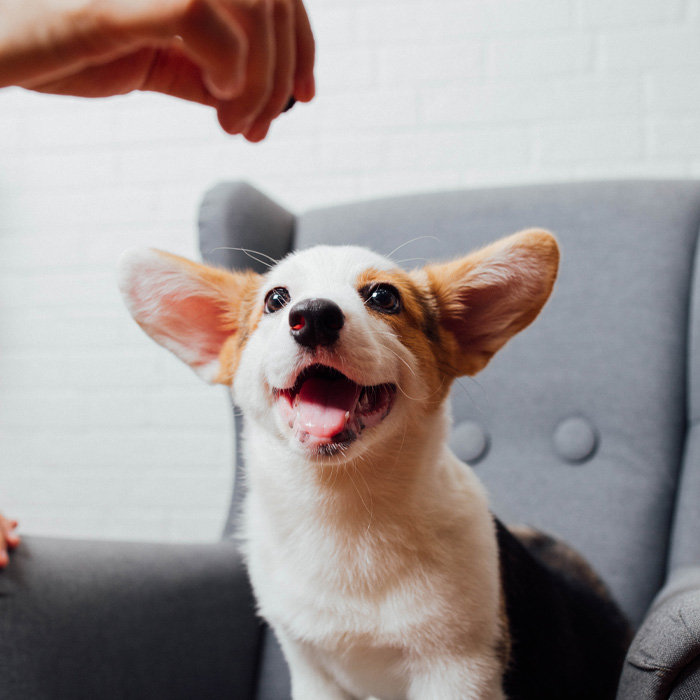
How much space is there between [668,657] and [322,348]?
54 centimetres

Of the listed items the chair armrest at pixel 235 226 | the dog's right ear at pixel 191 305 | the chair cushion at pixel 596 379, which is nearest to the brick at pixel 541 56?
the chair cushion at pixel 596 379

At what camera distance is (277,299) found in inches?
36.0

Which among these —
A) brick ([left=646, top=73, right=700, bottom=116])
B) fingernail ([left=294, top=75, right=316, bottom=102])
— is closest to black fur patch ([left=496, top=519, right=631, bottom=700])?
fingernail ([left=294, top=75, right=316, bottom=102])

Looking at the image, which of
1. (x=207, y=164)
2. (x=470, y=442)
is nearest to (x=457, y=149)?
(x=207, y=164)

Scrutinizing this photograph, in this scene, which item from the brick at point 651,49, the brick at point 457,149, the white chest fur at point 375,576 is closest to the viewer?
the white chest fur at point 375,576

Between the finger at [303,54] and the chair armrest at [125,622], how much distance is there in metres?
0.82

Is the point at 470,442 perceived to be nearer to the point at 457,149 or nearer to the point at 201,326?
the point at 201,326

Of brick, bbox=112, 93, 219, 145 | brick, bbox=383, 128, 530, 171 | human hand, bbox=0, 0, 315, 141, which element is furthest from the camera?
brick, bbox=112, 93, 219, 145

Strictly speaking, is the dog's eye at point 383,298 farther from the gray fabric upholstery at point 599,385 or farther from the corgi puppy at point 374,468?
the gray fabric upholstery at point 599,385

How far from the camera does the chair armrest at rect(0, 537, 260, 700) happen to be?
0.94m

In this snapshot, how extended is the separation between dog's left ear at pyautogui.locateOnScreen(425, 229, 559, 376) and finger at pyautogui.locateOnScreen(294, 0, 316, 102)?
40 centimetres

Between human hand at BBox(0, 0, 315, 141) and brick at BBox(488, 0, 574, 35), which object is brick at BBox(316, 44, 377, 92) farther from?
human hand at BBox(0, 0, 315, 141)

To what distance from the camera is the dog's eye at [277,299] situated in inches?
35.8

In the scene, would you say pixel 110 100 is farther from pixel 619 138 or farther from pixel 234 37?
pixel 234 37
